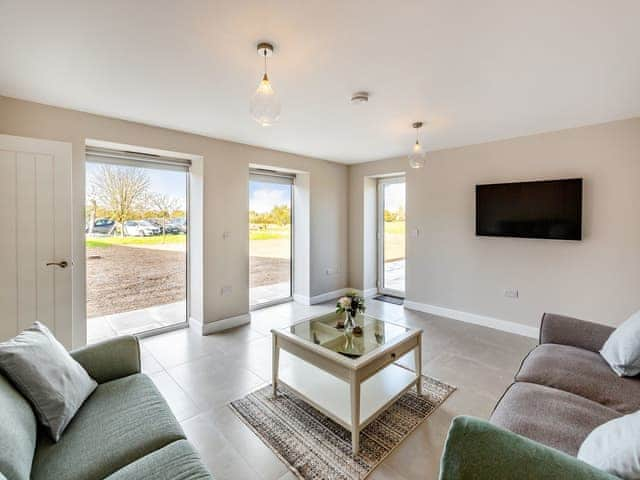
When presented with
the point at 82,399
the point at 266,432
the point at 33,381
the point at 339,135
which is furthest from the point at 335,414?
the point at 339,135

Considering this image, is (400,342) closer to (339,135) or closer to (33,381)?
(33,381)

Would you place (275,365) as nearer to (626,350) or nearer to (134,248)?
(626,350)

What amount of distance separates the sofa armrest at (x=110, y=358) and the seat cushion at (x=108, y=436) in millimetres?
155

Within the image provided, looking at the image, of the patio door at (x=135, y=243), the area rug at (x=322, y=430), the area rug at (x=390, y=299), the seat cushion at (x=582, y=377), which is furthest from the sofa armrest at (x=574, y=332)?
the patio door at (x=135, y=243)

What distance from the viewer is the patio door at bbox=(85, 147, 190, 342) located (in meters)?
3.36

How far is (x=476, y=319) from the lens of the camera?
4.11m

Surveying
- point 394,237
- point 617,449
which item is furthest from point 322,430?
point 394,237

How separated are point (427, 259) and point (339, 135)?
2.27 m

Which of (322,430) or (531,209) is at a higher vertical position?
(531,209)

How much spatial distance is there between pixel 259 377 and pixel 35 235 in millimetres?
2257

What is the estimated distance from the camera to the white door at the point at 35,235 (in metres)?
2.47

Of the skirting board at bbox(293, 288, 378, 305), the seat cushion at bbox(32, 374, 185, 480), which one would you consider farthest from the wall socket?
the seat cushion at bbox(32, 374, 185, 480)

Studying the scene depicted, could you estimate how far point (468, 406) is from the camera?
2.29 m

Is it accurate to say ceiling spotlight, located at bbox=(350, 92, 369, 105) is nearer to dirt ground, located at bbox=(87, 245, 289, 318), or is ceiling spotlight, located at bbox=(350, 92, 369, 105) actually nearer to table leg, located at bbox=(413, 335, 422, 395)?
table leg, located at bbox=(413, 335, 422, 395)
